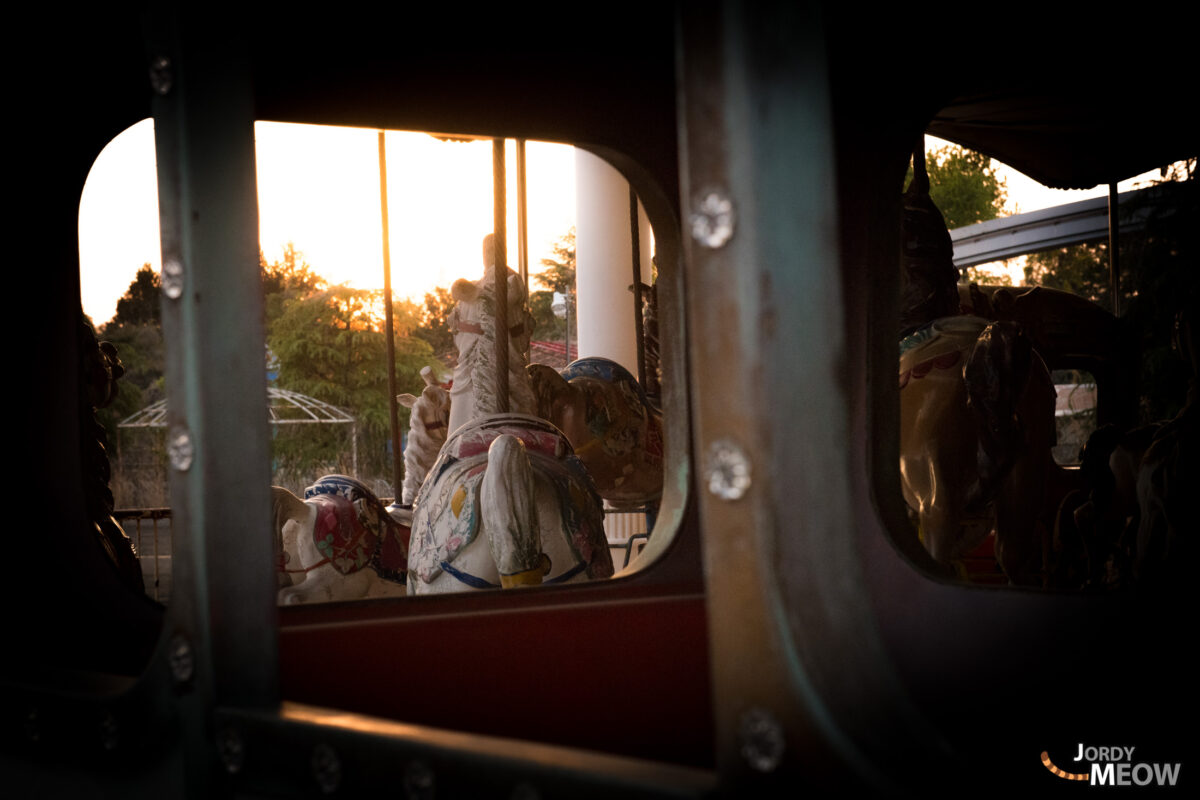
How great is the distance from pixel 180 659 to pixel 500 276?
2829mm

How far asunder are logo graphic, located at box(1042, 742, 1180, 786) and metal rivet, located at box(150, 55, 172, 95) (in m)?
1.13

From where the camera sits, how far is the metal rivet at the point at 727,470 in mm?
522

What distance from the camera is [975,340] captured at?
420cm

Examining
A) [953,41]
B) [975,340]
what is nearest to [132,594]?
[953,41]

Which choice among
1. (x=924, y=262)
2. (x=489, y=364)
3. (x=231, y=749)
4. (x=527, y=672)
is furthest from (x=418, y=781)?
(x=924, y=262)

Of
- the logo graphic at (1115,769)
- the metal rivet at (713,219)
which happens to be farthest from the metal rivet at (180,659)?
the logo graphic at (1115,769)

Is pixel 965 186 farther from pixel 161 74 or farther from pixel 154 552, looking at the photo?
pixel 161 74

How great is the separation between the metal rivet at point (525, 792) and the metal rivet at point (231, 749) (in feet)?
0.87

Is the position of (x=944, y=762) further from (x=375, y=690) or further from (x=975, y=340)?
(x=975, y=340)

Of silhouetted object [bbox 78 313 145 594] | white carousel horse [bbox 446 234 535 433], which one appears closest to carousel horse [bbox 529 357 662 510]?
white carousel horse [bbox 446 234 535 433]

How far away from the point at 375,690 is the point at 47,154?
2.47 feet

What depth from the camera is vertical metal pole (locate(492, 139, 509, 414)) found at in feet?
10.5

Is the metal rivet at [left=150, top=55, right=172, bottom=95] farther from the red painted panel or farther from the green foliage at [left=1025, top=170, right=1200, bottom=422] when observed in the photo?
the green foliage at [left=1025, top=170, right=1200, bottom=422]

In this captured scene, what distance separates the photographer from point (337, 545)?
4805 mm
